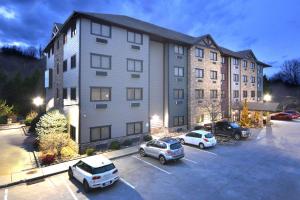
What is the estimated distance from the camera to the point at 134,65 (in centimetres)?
2384

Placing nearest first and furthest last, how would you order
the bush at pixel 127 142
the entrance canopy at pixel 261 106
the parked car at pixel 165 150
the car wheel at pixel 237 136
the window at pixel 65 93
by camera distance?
1. the parked car at pixel 165 150
2. the bush at pixel 127 142
3. the window at pixel 65 93
4. the car wheel at pixel 237 136
5. the entrance canopy at pixel 261 106

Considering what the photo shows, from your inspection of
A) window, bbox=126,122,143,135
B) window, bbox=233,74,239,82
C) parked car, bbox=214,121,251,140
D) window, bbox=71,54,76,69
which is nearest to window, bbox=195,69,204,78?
parked car, bbox=214,121,251,140

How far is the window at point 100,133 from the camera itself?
2078 cm

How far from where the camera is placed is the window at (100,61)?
20.8 m

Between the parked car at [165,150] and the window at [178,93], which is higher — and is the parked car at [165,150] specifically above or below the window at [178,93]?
below

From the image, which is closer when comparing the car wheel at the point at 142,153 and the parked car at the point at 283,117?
the car wheel at the point at 142,153

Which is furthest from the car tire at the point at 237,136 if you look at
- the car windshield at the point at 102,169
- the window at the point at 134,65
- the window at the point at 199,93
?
the car windshield at the point at 102,169

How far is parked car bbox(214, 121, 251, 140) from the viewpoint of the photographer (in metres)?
25.8

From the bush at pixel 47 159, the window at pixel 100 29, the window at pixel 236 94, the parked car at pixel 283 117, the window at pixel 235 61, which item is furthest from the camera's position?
the parked car at pixel 283 117

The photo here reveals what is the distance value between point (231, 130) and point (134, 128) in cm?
1215

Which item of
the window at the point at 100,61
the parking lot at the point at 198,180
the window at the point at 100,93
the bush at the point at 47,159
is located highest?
the window at the point at 100,61

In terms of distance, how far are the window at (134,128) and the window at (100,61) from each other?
21.9ft

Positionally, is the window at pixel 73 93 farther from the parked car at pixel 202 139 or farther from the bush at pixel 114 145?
the parked car at pixel 202 139

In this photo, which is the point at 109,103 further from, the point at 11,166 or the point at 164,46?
the point at 164,46
